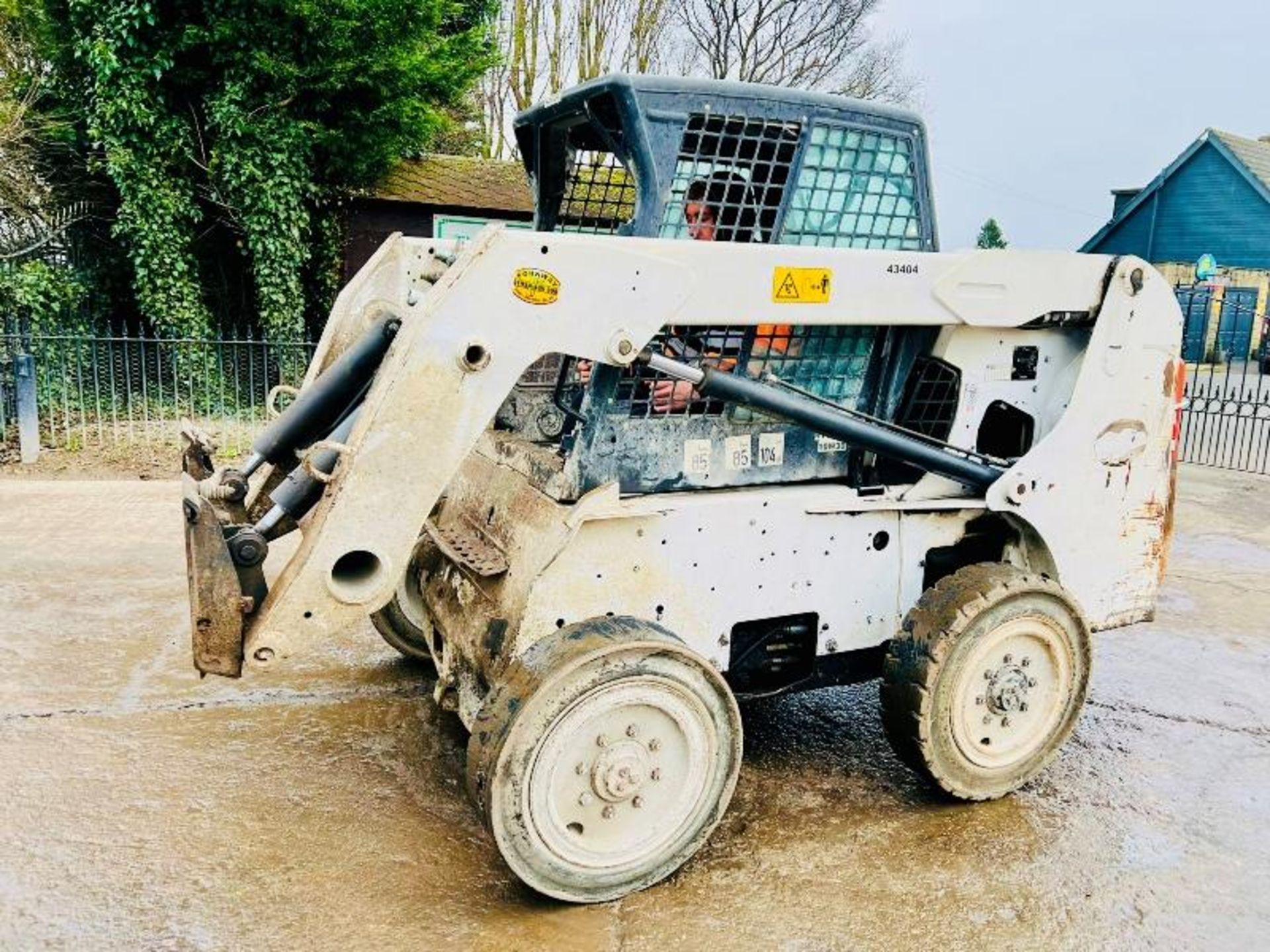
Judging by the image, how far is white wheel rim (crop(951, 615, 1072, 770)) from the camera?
3.49 meters

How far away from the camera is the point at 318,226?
41.3 ft

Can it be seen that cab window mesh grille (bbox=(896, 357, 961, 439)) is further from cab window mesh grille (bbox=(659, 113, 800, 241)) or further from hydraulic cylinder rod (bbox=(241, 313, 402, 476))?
hydraulic cylinder rod (bbox=(241, 313, 402, 476))

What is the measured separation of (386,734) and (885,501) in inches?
82.3

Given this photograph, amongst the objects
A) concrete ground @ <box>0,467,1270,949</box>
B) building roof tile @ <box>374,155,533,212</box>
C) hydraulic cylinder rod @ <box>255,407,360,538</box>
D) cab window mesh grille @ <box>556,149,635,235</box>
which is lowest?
concrete ground @ <box>0,467,1270,949</box>

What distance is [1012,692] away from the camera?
3.57 m

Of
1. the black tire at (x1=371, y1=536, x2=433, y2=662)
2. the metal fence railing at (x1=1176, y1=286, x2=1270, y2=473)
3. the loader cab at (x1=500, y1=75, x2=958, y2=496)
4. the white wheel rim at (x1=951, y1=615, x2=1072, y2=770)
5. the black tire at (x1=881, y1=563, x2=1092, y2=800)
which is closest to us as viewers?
the loader cab at (x1=500, y1=75, x2=958, y2=496)

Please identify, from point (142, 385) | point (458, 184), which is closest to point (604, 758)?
point (142, 385)

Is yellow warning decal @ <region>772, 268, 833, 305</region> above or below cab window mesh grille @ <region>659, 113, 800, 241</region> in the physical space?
below

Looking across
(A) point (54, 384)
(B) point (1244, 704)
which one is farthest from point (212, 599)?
(A) point (54, 384)

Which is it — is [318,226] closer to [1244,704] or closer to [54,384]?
[54,384]

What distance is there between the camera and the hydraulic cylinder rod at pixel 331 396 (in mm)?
3408

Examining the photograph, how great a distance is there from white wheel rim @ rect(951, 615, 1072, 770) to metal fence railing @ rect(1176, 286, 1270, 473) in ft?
24.6

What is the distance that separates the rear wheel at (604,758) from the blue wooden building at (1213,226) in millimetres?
26382

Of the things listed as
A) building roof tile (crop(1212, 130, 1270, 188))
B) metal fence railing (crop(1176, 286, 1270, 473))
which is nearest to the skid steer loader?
metal fence railing (crop(1176, 286, 1270, 473))
